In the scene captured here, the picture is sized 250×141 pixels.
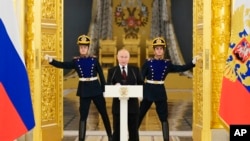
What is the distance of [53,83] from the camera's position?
25.6 ft

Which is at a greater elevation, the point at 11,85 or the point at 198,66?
the point at 198,66

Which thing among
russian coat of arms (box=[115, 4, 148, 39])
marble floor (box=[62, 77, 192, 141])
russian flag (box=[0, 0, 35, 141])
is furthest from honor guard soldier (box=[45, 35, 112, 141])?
russian coat of arms (box=[115, 4, 148, 39])

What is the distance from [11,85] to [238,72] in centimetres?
248

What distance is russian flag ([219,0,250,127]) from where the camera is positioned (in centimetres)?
552

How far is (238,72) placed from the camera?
5637 mm

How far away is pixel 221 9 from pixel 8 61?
11.7ft

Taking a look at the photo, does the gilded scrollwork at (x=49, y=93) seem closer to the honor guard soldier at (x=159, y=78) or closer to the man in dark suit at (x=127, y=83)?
the man in dark suit at (x=127, y=83)

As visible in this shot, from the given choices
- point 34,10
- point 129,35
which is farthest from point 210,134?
point 129,35

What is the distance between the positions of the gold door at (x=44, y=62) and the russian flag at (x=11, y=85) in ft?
8.54

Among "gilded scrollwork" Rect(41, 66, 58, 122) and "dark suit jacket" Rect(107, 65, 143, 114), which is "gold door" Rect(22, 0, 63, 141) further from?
"dark suit jacket" Rect(107, 65, 143, 114)

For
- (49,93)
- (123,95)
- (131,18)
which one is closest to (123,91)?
(123,95)

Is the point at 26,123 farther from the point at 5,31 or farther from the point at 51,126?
the point at 51,126

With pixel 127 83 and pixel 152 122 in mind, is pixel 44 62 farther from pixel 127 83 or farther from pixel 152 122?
pixel 152 122

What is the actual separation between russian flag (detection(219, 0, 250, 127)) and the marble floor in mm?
2607
